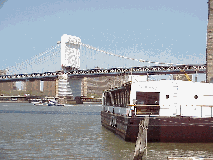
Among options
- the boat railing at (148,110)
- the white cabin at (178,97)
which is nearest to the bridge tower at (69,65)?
the boat railing at (148,110)

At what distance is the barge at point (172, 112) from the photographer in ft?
76.4

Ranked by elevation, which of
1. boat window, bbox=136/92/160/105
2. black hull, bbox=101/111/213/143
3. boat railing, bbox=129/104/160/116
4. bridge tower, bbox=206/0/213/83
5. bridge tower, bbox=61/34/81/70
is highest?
bridge tower, bbox=61/34/81/70

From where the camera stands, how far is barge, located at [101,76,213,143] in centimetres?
2330

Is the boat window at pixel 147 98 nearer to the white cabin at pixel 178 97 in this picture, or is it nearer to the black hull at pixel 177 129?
the white cabin at pixel 178 97

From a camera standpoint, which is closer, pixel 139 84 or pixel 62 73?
pixel 139 84

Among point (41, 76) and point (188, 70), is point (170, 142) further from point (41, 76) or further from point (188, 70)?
point (41, 76)

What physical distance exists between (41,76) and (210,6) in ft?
308

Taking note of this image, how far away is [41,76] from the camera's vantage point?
130125 mm

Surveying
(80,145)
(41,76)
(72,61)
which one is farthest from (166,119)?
(72,61)

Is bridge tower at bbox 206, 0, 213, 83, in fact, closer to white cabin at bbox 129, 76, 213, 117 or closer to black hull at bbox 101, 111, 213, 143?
white cabin at bbox 129, 76, 213, 117

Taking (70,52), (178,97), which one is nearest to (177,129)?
(178,97)

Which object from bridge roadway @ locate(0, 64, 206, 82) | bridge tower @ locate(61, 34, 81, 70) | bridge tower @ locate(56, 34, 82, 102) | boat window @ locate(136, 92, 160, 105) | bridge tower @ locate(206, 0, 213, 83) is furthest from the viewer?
bridge tower @ locate(61, 34, 81, 70)

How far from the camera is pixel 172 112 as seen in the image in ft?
79.9

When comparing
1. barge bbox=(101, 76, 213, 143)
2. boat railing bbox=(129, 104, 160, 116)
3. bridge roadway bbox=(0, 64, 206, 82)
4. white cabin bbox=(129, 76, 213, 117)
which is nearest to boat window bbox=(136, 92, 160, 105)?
barge bbox=(101, 76, 213, 143)
